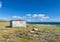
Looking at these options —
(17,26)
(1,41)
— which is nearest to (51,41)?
(1,41)

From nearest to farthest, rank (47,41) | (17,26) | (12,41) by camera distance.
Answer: (12,41)
(47,41)
(17,26)

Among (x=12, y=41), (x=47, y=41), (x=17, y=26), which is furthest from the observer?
(x=17, y=26)

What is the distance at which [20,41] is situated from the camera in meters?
15.9

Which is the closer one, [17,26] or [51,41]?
[51,41]

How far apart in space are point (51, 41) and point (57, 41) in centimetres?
88

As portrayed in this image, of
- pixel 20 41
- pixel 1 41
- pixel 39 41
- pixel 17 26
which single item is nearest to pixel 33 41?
pixel 39 41

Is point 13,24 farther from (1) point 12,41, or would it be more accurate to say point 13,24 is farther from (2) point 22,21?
(1) point 12,41

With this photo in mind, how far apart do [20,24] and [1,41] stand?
2421cm

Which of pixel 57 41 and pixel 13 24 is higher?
pixel 13 24

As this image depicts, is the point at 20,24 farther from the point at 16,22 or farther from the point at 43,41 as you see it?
the point at 43,41

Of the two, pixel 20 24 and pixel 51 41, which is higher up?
pixel 20 24

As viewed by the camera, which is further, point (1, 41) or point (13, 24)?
point (13, 24)

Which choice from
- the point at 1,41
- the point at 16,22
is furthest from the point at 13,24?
the point at 1,41

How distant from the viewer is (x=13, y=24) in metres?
39.8
